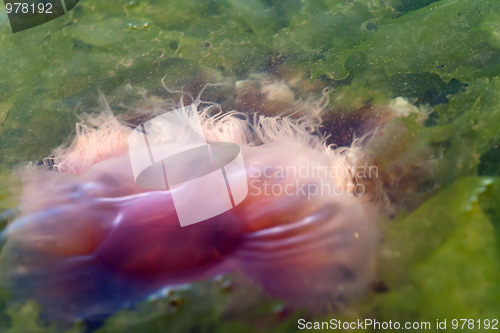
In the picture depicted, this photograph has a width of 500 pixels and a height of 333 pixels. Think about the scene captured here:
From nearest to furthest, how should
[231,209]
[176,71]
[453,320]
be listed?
1. [453,320]
2. [231,209]
3. [176,71]

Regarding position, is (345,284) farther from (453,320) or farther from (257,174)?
(257,174)

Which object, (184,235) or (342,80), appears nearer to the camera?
(184,235)

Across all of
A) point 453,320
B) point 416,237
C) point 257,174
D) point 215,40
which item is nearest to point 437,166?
point 416,237

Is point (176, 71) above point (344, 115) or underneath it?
above

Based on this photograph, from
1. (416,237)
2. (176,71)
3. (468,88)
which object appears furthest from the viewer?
(176,71)

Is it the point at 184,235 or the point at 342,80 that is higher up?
the point at 342,80

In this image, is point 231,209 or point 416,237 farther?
A: point 231,209

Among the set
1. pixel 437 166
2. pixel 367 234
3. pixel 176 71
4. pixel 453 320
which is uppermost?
pixel 176 71
